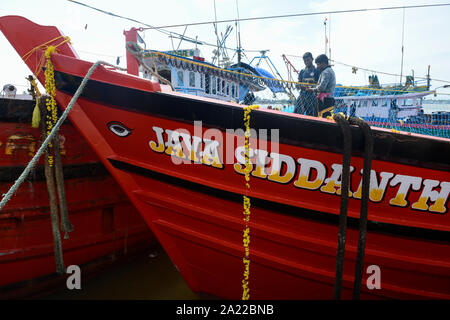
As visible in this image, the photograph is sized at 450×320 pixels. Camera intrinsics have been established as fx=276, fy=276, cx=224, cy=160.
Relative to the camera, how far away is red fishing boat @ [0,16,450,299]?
205cm

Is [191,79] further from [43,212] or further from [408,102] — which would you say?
[408,102]

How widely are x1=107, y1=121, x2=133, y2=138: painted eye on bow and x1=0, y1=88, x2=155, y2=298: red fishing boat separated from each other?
1052 millimetres

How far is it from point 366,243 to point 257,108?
4.71 ft

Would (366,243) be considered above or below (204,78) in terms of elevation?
below

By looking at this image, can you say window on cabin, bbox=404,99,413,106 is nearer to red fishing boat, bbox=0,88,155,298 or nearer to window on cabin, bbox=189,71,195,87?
window on cabin, bbox=189,71,195,87

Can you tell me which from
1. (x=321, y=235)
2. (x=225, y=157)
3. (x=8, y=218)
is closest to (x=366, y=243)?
(x=321, y=235)

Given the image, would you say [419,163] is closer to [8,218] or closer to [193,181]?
[193,181]

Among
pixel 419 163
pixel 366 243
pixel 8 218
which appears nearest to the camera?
pixel 419 163

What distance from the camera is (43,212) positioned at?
299 centimetres

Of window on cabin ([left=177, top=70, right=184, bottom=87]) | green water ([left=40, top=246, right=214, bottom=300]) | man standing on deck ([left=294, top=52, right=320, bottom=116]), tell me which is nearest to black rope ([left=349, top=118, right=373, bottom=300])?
green water ([left=40, top=246, right=214, bottom=300])

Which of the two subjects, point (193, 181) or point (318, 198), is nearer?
point (318, 198)
